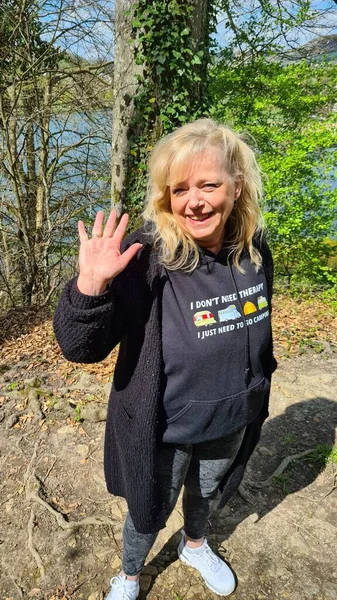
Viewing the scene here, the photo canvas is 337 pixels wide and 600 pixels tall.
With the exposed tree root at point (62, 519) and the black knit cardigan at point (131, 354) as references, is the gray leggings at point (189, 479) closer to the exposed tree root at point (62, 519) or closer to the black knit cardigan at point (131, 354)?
the black knit cardigan at point (131, 354)

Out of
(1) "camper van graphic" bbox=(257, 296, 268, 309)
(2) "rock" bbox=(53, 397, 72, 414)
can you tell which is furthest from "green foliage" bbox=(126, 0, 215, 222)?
(1) "camper van graphic" bbox=(257, 296, 268, 309)

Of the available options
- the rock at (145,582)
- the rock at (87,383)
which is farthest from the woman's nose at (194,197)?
the rock at (87,383)

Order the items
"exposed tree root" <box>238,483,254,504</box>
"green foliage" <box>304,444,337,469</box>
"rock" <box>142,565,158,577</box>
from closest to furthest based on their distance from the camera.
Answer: "rock" <box>142,565,158,577</box> < "exposed tree root" <box>238,483,254,504</box> < "green foliage" <box>304,444,337,469</box>

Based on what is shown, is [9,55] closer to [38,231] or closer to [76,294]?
[38,231]

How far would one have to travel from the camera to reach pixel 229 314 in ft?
4.86

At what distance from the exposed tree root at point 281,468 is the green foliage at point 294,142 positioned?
12.6 feet

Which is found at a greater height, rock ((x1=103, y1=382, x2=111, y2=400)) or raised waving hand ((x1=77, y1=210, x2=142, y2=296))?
raised waving hand ((x1=77, y1=210, x2=142, y2=296))

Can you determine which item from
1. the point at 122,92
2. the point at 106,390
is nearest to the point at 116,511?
the point at 106,390

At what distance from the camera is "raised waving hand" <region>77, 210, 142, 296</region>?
1181mm

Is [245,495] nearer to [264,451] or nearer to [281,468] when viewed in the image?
[281,468]

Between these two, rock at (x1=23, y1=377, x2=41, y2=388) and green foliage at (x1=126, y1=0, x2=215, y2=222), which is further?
rock at (x1=23, y1=377, x2=41, y2=388)

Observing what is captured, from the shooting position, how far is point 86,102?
788 cm

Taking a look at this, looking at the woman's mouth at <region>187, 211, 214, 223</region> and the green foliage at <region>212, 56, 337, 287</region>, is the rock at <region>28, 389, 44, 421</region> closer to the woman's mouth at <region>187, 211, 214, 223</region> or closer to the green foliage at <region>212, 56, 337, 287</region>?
the woman's mouth at <region>187, 211, 214, 223</region>

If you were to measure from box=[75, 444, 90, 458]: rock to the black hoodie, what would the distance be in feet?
5.68
